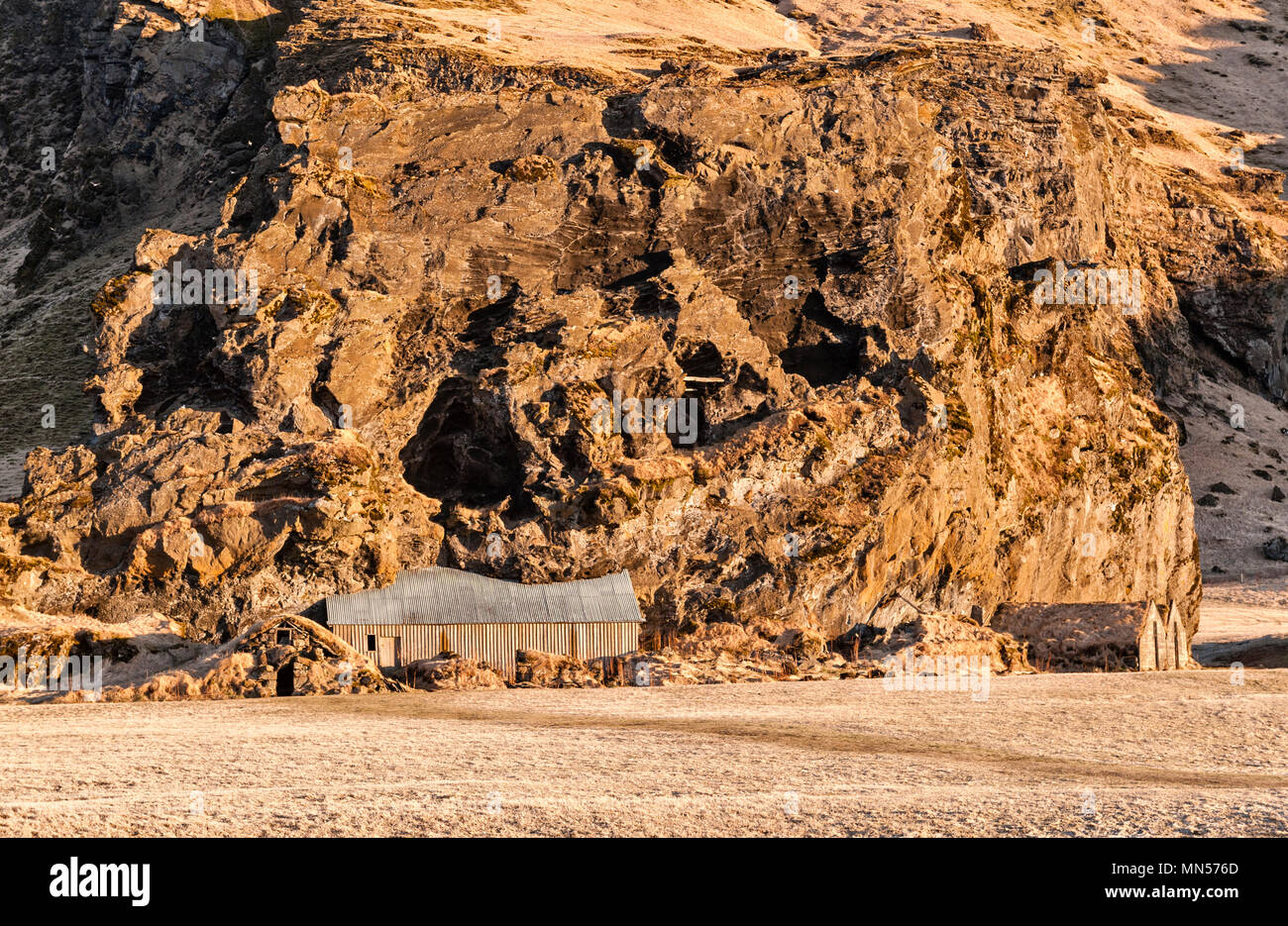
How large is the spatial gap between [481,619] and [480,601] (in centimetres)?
134

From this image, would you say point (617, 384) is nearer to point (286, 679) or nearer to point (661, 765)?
point (286, 679)

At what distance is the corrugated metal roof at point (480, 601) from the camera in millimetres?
47156

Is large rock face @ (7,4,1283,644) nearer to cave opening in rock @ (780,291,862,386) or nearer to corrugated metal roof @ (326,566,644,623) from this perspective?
cave opening in rock @ (780,291,862,386)

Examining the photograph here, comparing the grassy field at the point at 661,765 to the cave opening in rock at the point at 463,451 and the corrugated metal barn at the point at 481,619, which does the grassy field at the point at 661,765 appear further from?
the cave opening in rock at the point at 463,451

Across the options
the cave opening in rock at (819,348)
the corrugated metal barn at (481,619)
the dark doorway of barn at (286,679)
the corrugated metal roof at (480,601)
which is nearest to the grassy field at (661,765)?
the dark doorway of barn at (286,679)

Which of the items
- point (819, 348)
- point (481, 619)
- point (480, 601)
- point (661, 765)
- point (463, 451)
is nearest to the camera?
point (661, 765)

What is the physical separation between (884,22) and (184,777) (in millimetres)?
145426

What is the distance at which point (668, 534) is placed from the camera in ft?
173

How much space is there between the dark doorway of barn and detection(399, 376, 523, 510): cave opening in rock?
45.9 feet

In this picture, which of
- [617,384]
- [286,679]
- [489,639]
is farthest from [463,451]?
[286,679]

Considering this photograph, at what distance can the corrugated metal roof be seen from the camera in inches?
1857

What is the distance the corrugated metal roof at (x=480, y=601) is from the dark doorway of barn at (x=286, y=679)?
4.47 meters

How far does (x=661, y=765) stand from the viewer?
2723 cm

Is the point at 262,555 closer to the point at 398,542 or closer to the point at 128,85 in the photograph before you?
the point at 398,542
